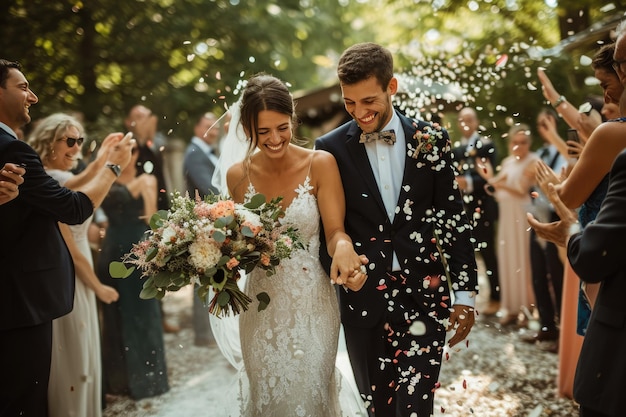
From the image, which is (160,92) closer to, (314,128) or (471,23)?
(314,128)

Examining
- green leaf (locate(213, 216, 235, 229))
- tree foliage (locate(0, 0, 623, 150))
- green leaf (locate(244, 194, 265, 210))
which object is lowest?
green leaf (locate(213, 216, 235, 229))

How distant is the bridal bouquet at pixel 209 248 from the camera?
2.89m

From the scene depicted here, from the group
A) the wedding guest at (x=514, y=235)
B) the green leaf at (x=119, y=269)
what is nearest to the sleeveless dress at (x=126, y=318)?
the green leaf at (x=119, y=269)

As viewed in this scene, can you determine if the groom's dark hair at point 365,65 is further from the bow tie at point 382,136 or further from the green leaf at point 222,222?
the green leaf at point 222,222

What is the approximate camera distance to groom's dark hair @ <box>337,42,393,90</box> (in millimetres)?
3271

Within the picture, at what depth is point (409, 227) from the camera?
337 cm

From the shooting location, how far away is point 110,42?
389 inches

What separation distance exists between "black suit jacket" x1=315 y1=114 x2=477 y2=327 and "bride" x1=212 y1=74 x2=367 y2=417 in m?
0.13

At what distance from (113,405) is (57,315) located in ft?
7.15

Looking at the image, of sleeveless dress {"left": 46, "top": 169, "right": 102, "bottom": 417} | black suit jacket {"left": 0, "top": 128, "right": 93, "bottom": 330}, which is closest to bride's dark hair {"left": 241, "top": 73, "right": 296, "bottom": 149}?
black suit jacket {"left": 0, "top": 128, "right": 93, "bottom": 330}

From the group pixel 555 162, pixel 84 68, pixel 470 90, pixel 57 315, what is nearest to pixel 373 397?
pixel 57 315

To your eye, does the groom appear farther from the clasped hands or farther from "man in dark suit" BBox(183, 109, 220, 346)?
"man in dark suit" BBox(183, 109, 220, 346)

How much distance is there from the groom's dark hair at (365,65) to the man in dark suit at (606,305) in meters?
1.41

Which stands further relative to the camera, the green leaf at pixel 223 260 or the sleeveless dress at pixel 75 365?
the sleeveless dress at pixel 75 365
